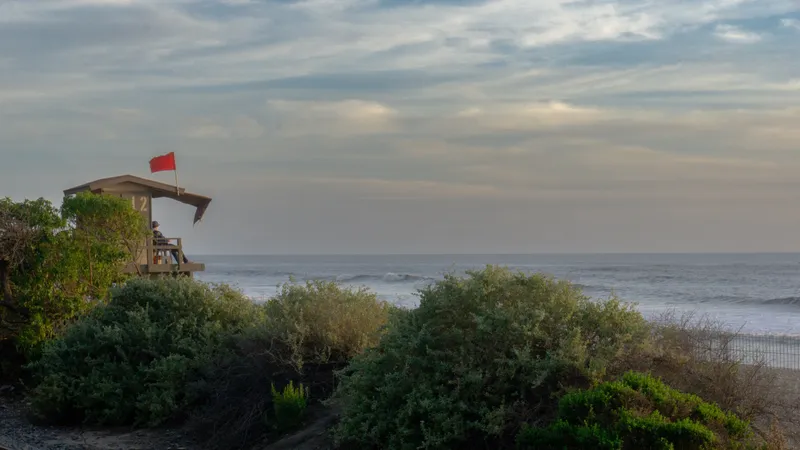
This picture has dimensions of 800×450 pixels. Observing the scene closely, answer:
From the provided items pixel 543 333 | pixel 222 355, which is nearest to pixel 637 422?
pixel 543 333

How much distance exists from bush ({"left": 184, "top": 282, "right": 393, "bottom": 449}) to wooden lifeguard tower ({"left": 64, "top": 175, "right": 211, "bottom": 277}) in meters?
8.74

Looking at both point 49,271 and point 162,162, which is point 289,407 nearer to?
point 49,271

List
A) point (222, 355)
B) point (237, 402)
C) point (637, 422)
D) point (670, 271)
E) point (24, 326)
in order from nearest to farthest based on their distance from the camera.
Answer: point (637, 422)
point (237, 402)
point (222, 355)
point (24, 326)
point (670, 271)

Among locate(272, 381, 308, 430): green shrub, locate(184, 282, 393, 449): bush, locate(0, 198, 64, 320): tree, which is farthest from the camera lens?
locate(0, 198, 64, 320): tree

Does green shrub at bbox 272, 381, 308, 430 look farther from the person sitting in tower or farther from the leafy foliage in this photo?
the person sitting in tower

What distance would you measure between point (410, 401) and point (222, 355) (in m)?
4.39

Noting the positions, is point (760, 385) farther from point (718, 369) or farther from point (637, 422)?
point (637, 422)

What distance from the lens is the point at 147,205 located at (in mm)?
21359

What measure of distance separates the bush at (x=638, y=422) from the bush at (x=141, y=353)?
5952 millimetres

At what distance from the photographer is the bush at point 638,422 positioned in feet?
21.6

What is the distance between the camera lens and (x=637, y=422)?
664 centimetres

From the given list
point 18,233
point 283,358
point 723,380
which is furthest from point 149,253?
point 723,380

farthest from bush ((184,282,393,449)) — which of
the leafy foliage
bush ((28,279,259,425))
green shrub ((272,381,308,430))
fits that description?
the leafy foliage

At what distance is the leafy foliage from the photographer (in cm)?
1642
